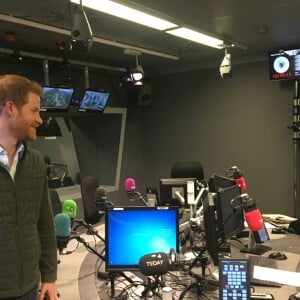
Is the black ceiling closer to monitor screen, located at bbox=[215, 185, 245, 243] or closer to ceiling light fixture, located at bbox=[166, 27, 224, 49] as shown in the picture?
ceiling light fixture, located at bbox=[166, 27, 224, 49]

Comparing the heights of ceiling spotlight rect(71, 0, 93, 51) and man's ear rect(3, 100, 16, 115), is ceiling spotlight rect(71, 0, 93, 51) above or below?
above

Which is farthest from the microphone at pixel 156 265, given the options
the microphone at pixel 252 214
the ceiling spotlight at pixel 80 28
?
the ceiling spotlight at pixel 80 28

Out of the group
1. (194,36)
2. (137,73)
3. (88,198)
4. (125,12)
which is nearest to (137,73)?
(137,73)

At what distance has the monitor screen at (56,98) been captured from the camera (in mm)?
4828

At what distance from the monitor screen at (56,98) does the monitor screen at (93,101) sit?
0.34m

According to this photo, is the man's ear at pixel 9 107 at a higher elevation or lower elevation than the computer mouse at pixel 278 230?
higher

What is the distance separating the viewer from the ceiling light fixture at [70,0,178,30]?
2.75 metres

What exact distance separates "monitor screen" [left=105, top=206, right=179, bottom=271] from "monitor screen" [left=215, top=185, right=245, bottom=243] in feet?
1.31

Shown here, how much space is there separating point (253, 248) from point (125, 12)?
1974 mm

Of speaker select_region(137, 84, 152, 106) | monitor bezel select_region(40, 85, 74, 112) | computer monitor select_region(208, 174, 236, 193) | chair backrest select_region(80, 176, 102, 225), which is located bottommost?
chair backrest select_region(80, 176, 102, 225)

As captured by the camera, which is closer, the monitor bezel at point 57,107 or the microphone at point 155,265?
the microphone at point 155,265

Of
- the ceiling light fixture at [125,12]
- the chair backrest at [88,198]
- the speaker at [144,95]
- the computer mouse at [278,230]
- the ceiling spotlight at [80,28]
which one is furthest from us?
the speaker at [144,95]

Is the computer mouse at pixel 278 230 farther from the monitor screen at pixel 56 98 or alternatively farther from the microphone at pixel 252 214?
the monitor screen at pixel 56 98

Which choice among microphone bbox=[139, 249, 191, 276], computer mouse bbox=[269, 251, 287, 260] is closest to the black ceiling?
microphone bbox=[139, 249, 191, 276]
